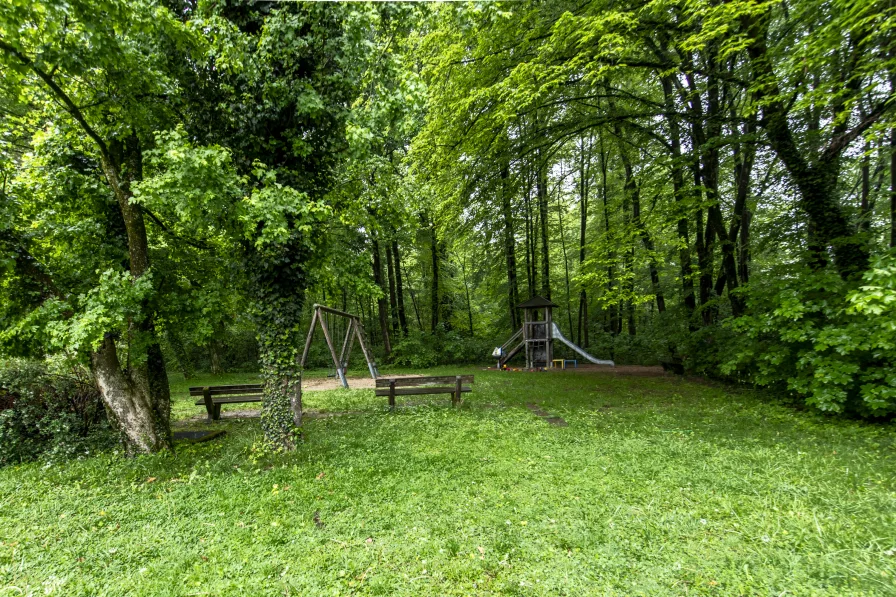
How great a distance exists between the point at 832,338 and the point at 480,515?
557 cm

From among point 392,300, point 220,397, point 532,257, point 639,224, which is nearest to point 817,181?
point 639,224

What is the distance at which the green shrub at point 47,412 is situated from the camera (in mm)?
5207

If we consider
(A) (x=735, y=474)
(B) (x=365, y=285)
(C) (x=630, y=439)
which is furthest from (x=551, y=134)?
(A) (x=735, y=474)

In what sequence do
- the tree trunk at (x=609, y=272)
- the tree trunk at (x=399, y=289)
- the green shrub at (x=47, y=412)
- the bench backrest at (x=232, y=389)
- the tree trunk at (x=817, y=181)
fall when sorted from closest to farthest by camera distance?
the green shrub at (x=47, y=412) → the tree trunk at (x=817, y=181) → the bench backrest at (x=232, y=389) → the tree trunk at (x=609, y=272) → the tree trunk at (x=399, y=289)

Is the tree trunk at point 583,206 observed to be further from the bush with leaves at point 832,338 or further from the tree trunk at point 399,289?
the bush with leaves at point 832,338

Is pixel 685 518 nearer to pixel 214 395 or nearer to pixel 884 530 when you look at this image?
pixel 884 530

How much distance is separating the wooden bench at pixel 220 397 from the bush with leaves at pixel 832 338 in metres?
8.97

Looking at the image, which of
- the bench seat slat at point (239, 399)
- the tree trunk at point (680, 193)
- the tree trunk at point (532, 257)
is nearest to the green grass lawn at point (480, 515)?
the bench seat slat at point (239, 399)

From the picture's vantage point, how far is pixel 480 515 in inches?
133

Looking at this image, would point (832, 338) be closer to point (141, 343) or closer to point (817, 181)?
point (817, 181)

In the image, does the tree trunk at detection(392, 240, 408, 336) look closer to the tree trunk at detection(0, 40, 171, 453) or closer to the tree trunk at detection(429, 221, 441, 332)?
the tree trunk at detection(429, 221, 441, 332)

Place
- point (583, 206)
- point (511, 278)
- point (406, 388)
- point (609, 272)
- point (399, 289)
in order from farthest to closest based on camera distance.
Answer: point (399, 289), point (511, 278), point (583, 206), point (609, 272), point (406, 388)

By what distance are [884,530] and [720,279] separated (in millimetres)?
9184

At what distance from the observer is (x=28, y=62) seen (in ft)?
11.1
